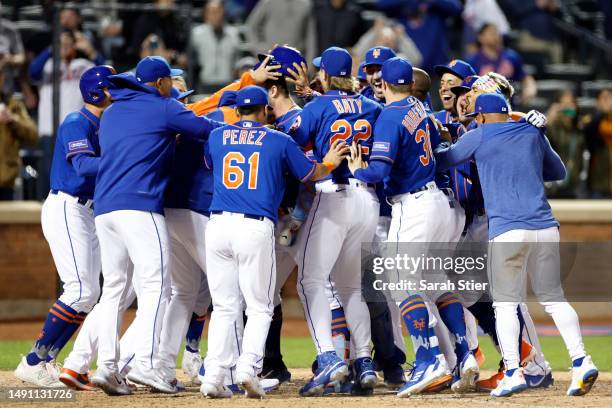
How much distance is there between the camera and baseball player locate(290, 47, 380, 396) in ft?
24.6

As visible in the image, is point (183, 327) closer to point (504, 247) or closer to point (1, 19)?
point (504, 247)

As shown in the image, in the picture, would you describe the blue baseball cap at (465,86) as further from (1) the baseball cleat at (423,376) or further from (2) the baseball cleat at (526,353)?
(1) the baseball cleat at (423,376)

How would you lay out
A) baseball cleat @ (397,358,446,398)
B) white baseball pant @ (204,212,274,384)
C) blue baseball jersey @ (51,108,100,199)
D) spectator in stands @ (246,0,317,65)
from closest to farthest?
1. white baseball pant @ (204,212,274,384)
2. baseball cleat @ (397,358,446,398)
3. blue baseball jersey @ (51,108,100,199)
4. spectator in stands @ (246,0,317,65)

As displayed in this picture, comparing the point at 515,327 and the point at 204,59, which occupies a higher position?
the point at 204,59

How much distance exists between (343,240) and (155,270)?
123 cm

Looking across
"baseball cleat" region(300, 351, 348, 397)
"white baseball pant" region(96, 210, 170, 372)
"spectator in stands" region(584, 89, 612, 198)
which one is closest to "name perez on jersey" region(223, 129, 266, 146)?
"white baseball pant" region(96, 210, 170, 372)

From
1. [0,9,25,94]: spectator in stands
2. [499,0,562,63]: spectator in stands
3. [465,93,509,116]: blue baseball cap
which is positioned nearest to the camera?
[465,93,509,116]: blue baseball cap

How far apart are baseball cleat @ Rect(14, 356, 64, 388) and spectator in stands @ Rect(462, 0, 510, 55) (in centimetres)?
850

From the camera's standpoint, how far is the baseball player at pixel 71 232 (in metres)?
7.91

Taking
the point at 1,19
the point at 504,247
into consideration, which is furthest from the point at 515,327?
the point at 1,19

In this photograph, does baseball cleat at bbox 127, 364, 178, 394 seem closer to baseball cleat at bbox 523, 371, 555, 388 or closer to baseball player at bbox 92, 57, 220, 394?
baseball player at bbox 92, 57, 220, 394

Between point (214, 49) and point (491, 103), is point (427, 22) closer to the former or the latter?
point (214, 49)

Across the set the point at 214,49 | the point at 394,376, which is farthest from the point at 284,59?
the point at 214,49

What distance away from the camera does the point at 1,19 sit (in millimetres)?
13258
